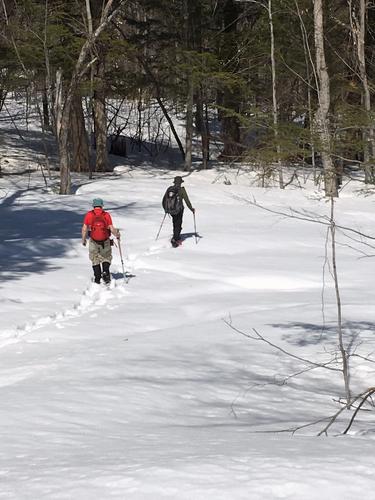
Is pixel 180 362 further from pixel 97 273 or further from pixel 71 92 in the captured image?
pixel 71 92

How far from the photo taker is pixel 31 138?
1469 inches

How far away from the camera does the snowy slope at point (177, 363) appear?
13.9 feet

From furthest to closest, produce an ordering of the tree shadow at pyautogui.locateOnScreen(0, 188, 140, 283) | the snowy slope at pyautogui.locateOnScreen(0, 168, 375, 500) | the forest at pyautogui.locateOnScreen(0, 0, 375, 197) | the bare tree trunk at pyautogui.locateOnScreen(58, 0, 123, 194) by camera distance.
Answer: the forest at pyautogui.locateOnScreen(0, 0, 375, 197), the bare tree trunk at pyautogui.locateOnScreen(58, 0, 123, 194), the tree shadow at pyautogui.locateOnScreen(0, 188, 140, 283), the snowy slope at pyautogui.locateOnScreen(0, 168, 375, 500)

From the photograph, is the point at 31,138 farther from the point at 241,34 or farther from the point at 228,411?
the point at 228,411

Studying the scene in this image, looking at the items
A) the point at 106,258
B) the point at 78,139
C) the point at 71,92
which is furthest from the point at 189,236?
the point at 78,139

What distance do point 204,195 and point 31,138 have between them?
15.1m

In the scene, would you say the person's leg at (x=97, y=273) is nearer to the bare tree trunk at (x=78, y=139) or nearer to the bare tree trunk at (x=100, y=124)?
the bare tree trunk at (x=100, y=124)

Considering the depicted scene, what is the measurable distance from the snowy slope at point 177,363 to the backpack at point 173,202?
2.82ft

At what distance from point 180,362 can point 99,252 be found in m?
5.78

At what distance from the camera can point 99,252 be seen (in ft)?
46.4

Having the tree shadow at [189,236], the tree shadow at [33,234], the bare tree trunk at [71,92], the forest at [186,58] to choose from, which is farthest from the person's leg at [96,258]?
the bare tree trunk at [71,92]

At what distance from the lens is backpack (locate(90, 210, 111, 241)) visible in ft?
46.4

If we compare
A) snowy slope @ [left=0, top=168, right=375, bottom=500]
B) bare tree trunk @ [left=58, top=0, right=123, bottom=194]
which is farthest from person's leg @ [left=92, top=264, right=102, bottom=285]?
bare tree trunk @ [left=58, top=0, right=123, bottom=194]

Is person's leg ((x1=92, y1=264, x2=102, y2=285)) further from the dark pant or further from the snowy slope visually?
the dark pant
